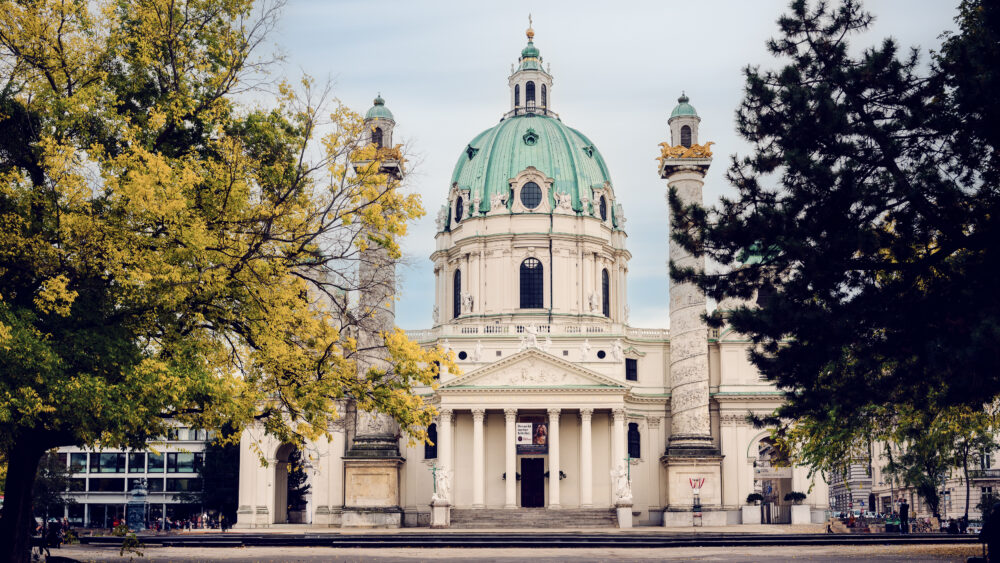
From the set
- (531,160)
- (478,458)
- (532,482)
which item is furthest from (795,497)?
(531,160)

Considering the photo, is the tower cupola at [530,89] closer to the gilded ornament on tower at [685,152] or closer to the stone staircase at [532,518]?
the gilded ornament on tower at [685,152]

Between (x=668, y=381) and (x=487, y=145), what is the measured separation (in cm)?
2422

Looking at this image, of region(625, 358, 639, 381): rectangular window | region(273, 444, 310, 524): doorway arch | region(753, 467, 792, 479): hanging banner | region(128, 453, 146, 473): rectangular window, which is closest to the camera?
region(753, 467, 792, 479): hanging banner

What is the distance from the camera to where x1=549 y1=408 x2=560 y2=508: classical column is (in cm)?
6712

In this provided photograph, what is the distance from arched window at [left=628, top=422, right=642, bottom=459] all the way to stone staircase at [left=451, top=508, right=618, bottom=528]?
841cm

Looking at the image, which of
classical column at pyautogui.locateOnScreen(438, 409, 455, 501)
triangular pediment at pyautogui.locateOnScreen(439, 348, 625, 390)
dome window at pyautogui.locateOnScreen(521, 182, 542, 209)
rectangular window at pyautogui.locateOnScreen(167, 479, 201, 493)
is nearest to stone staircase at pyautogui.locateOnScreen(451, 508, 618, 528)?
classical column at pyautogui.locateOnScreen(438, 409, 455, 501)

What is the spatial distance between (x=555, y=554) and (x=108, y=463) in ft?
276

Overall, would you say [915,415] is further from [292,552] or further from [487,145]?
[487,145]

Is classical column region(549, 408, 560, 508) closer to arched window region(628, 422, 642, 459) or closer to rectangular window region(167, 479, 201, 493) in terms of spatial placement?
arched window region(628, 422, 642, 459)

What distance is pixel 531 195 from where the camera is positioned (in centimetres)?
8231

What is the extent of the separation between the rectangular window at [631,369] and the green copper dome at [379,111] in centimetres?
2386

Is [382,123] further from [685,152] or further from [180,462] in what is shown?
[180,462]

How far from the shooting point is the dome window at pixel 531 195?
8212 centimetres

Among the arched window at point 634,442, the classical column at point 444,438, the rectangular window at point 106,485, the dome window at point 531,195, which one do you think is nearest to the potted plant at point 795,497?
the arched window at point 634,442
